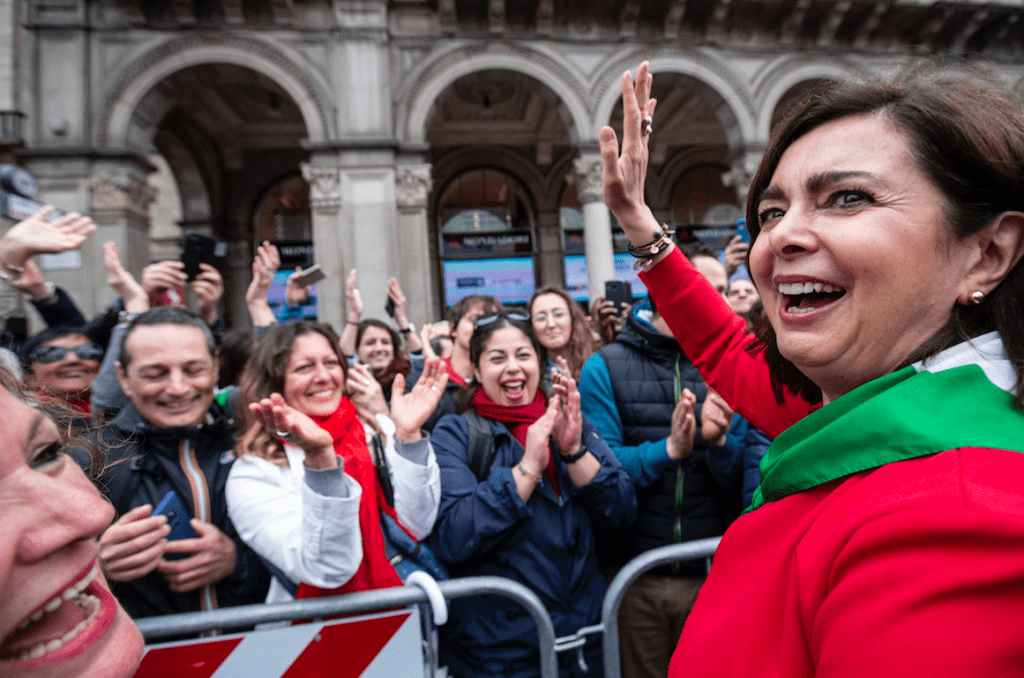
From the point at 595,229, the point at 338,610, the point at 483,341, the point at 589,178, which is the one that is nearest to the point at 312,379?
the point at 483,341

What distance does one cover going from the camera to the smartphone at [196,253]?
137 inches

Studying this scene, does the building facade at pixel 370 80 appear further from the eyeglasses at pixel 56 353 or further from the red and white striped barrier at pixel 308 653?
the red and white striped barrier at pixel 308 653

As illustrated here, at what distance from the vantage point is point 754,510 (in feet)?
3.46

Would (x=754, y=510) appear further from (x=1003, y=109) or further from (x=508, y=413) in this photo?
(x=508, y=413)

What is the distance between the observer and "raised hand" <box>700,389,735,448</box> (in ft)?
7.94

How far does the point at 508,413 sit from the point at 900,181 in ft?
6.18

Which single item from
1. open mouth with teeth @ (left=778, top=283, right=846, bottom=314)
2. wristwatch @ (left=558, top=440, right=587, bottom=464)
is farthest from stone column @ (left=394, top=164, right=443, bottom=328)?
open mouth with teeth @ (left=778, top=283, right=846, bottom=314)

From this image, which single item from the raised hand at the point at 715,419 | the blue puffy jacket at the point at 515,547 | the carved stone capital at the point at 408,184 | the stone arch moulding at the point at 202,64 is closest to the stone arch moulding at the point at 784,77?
the carved stone capital at the point at 408,184

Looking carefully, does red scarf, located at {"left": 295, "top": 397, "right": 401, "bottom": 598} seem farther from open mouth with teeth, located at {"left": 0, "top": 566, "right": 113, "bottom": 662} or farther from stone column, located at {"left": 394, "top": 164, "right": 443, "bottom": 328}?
stone column, located at {"left": 394, "top": 164, "right": 443, "bottom": 328}

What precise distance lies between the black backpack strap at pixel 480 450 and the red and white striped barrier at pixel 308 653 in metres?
0.70

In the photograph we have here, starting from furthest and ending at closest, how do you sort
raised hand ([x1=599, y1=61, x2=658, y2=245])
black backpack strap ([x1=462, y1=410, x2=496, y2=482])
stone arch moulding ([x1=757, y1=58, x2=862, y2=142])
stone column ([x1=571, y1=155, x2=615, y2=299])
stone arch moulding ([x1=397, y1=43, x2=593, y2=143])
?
stone arch moulding ([x1=757, y1=58, x2=862, y2=142]), stone column ([x1=571, y1=155, x2=615, y2=299]), stone arch moulding ([x1=397, y1=43, x2=593, y2=143]), black backpack strap ([x1=462, y1=410, x2=496, y2=482]), raised hand ([x1=599, y1=61, x2=658, y2=245])

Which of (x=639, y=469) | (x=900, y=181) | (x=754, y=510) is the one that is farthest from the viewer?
(x=639, y=469)

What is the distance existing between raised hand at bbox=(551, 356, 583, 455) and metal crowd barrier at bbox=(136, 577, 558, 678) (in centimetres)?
63

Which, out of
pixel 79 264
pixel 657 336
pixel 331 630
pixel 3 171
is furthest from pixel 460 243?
pixel 331 630
